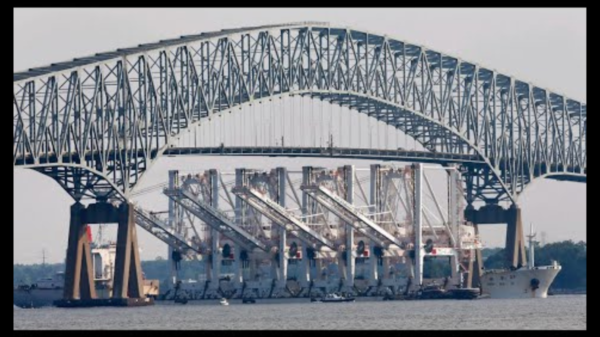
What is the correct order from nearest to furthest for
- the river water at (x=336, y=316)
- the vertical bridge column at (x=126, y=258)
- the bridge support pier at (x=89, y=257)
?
the river water at (x=336, y=316), the bridge support pier at (x=89, y=257), the vertical bridge column at (x=126, y=258)

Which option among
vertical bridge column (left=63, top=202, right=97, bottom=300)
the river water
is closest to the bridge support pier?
vertical bridge column (left=63, top=202, right=97, bottom=300)

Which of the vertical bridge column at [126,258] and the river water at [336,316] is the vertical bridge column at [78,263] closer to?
the vertical bridge column at [126,258]

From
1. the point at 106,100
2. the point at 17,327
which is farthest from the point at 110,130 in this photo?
the point at 17,327

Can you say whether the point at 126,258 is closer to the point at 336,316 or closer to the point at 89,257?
the point at 89,257

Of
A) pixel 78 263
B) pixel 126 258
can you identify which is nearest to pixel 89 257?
pixel 78 263

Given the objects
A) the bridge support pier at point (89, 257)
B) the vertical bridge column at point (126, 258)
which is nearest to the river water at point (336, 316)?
the bridge support pier at point (89, 257)
